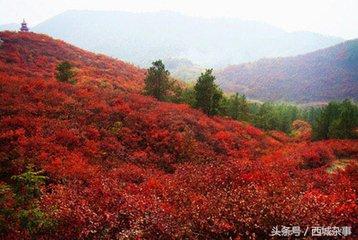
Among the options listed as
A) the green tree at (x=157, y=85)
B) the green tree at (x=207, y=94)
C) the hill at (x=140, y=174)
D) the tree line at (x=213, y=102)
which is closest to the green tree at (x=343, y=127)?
the tree line at (x=213, y=102)

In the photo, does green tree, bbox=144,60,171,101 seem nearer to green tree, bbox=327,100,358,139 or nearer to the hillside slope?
the hillside slope

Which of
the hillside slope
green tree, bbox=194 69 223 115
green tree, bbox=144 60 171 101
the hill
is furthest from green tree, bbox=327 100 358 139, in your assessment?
the hillside slope

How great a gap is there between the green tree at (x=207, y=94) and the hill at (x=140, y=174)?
75.2 inches

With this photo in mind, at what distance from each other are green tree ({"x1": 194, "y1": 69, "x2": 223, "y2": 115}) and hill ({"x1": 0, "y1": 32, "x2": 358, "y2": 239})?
191cm

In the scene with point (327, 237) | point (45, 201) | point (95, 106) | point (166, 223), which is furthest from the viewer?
point (95, 106)

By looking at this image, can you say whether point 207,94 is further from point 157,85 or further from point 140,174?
point 140,174

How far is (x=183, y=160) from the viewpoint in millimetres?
19844

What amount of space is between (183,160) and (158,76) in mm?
15959

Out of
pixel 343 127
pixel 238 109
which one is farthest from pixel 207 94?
pixel 343 127

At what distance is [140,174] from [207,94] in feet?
63.5

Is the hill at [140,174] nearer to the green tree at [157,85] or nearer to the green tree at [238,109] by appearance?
the green tree at [157,85]

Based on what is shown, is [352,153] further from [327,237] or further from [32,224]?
[32,224]

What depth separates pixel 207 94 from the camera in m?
33.2

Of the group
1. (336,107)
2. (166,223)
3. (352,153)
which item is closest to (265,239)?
(166,223)
